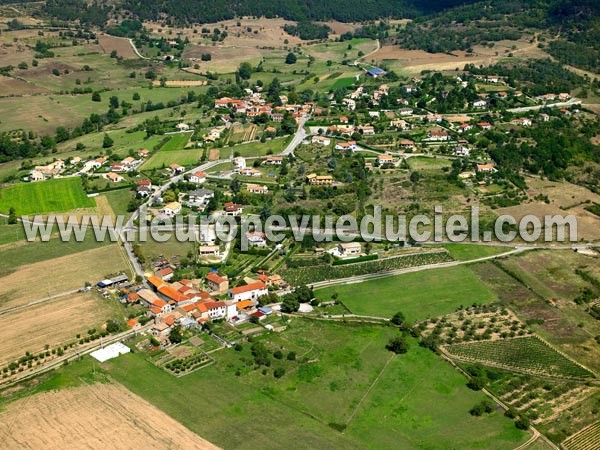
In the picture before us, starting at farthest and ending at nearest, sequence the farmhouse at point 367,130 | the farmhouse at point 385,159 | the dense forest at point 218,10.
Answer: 1. the dense forest at point 218,10
2. the farmhouse at point 367,130
3. the farmhouse at point 385,159

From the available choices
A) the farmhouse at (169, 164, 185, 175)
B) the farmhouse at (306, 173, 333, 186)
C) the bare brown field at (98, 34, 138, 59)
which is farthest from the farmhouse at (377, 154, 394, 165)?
the bare brown field at (98, 34, 138, 59)

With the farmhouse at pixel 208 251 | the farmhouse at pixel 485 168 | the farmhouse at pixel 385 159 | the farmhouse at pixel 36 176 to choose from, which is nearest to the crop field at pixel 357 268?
the farmhouse at pixel 208 251

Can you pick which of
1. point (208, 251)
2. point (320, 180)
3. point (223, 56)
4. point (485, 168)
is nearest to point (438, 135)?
point (485, 168)

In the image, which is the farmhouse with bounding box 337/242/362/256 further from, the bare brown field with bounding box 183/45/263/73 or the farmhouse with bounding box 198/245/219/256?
the bare brown field with bounding box 183/45/263/73

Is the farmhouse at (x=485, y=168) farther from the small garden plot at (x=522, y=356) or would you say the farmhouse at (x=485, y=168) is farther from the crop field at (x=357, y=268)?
the small garden plot at (x=522, y=356)

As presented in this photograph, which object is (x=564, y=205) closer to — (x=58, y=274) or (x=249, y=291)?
(x=249, y=291)

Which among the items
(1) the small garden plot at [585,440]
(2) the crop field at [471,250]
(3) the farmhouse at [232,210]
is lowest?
(1) the small garden plot at [585,440]
